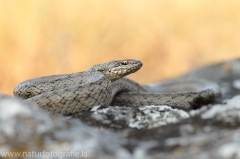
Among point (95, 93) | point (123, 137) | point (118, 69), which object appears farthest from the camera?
point (118, 69)

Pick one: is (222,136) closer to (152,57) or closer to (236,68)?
(236,68)

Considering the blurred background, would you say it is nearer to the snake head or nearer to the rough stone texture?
the snake head

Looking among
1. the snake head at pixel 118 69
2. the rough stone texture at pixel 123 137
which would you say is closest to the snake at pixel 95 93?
the snake head at pixel 118 69

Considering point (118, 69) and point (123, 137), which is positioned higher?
point (118, 69)

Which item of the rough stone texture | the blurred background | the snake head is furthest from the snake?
the blurred background

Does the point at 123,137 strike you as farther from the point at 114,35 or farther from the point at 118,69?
the point at 114,35

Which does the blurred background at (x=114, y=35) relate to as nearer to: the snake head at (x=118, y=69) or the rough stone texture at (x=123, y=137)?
the snake head at (x=118, y=69)

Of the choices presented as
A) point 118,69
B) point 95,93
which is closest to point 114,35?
point 118,69
